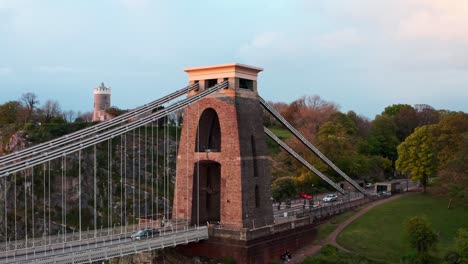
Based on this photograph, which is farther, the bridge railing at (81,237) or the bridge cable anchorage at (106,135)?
the bridge railing at (81,237)

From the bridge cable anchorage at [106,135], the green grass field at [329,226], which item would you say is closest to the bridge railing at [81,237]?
the bridge cable anchorage at [106,135]

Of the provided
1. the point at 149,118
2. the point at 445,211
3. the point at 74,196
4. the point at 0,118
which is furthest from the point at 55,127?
the point at 445,211

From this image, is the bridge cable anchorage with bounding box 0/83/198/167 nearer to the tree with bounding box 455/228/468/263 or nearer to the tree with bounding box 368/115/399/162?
the tree with bounding box 455/228/468/263

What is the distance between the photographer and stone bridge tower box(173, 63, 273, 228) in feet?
110

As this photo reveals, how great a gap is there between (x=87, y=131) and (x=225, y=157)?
9.41 meters

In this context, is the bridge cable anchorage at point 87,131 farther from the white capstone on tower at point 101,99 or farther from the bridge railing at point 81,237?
the white capstone on tower at point 101,99

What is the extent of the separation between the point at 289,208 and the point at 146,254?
52.0 feet

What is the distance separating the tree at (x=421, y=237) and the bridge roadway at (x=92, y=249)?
13729mm

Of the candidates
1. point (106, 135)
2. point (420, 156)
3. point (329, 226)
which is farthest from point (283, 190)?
point (106, 135)

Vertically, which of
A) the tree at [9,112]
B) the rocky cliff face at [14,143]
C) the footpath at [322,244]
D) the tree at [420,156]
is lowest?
the footpath at [322,244]

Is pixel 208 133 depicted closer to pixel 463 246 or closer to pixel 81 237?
pixel 81 237

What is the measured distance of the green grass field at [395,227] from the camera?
1373 inches

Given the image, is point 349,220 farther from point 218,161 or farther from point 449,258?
point 218,161

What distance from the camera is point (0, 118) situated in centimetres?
8081
